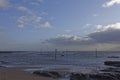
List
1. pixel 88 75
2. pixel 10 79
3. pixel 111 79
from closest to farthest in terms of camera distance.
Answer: pixel 10 79, pixel 111 79, pixel 88 75

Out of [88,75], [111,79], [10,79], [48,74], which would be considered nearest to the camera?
[10,79]

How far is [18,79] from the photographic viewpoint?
31.4 meters

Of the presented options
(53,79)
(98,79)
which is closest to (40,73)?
(53,79)

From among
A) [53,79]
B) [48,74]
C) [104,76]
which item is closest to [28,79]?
[53,79]

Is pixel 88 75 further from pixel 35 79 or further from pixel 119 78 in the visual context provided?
pixel 35 79

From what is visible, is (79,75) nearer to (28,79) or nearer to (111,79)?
(111,79)

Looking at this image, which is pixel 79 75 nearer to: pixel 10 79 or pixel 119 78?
pixel 119 78

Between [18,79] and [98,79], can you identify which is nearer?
[18,79]

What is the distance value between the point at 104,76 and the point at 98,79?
3.02ft

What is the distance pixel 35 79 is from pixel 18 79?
6.84 ft

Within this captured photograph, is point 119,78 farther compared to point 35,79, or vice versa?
point 119,78

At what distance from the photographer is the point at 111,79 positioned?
3347cm

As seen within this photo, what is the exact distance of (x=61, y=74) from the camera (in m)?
38.8

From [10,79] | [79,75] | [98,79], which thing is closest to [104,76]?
[98,79]
